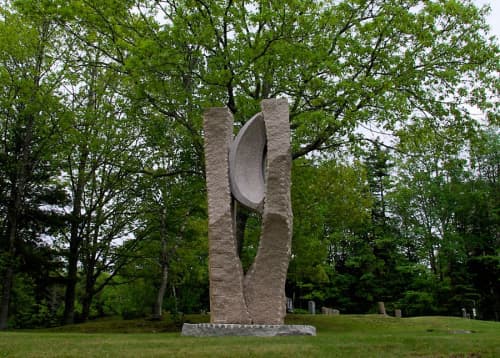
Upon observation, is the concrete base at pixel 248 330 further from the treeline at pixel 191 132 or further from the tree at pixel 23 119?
the tree at pixel 23 119

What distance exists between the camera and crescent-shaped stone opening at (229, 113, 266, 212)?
1098 cm

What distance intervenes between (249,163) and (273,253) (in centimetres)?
212

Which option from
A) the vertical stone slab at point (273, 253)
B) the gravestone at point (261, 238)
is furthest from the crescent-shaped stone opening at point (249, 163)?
the vertical stone slab at point (273, 253)

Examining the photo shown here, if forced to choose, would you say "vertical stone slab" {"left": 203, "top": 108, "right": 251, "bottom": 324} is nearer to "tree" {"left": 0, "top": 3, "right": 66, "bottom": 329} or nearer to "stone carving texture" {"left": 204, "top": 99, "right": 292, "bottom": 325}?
"stone carving texture" {"left": 204, "top": 99, "right": 292, "bottom": 325}

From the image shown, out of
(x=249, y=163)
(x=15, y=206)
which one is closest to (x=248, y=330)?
(x=249, y=163)

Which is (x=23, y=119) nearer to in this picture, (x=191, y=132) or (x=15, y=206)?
(x=15, y=206)

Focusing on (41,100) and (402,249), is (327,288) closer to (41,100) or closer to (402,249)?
(402,249)

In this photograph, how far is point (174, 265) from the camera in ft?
62.1

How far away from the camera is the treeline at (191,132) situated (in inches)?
522

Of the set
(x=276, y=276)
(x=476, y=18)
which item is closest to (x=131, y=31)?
(x=276, y=276)

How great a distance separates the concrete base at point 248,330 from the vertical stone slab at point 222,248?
571 millimetres

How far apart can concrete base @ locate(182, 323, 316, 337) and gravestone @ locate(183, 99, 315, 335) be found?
173 mm

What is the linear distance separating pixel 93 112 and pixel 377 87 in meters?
10.1

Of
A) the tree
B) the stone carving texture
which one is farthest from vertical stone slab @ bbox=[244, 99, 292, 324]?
the tree
